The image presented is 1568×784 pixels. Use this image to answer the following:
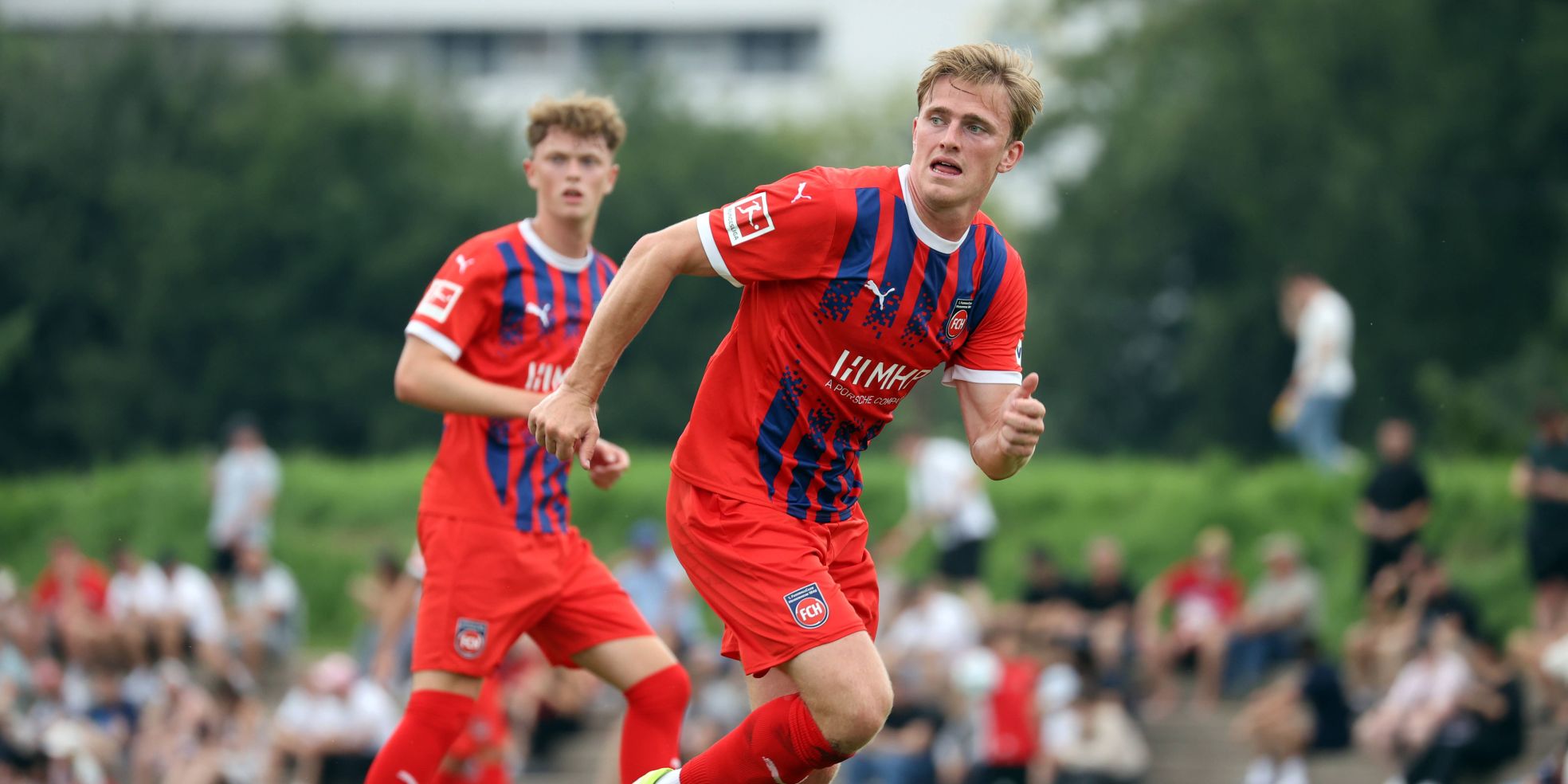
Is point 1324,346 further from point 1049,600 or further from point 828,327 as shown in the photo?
point 828,327

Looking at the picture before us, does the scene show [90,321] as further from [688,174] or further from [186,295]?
[688,174]

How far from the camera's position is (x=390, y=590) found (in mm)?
15648

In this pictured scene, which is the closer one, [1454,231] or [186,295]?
[1454,231]

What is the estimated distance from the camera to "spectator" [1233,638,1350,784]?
12969mm

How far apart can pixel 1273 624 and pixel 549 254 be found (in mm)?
11120

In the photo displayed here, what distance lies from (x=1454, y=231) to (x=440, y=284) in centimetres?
2890

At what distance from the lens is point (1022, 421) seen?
5.68m

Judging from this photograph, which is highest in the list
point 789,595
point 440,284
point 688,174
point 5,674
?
point 688,174

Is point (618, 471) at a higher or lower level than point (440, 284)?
lower

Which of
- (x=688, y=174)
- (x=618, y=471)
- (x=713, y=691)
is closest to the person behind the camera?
(x=618, y=471)

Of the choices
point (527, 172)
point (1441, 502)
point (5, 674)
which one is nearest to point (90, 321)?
point (5, 674)

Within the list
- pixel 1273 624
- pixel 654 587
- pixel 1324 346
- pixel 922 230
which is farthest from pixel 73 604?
pixel 922 230

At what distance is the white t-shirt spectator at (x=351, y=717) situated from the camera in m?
14.4

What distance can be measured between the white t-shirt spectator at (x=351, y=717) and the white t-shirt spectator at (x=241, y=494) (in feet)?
22.5
